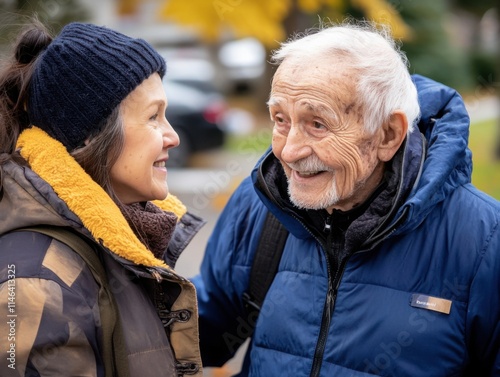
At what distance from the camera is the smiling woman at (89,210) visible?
77.7 inches

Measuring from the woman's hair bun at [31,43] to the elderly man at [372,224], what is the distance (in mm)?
743

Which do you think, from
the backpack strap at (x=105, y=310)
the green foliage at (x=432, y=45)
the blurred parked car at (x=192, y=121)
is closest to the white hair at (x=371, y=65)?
the backpack strap at (x=105, y=310)

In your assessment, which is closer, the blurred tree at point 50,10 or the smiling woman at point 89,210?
the smiling woman at point 89,210

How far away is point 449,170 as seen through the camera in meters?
2.22

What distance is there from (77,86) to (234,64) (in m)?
22.8

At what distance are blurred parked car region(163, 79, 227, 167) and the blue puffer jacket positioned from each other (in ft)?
36.9

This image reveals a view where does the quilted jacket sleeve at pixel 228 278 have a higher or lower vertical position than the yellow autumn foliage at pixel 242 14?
lower

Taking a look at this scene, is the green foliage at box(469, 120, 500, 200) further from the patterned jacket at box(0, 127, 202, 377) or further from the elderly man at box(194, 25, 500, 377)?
the patterned jacket at box(0, 127, 202, 377)

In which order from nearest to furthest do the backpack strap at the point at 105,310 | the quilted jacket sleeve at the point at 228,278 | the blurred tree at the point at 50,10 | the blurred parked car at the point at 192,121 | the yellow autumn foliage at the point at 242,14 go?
the backpack strap at the point at 105,310, the quilted jacket sleeve at the point at 228,278, the blurred tree at the point at 50,10, the yellow autumn foliage at the point at 242,14, the blurred parked car at the point at 192,121

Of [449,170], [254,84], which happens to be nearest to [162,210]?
[449,170]

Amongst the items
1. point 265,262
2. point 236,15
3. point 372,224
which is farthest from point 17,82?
point 236,15

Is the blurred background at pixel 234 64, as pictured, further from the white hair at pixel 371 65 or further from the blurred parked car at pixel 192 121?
the white hair at pixel 371 65

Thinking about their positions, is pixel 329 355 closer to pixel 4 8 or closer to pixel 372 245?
pixel 372 245

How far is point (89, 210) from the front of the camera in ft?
7.01
